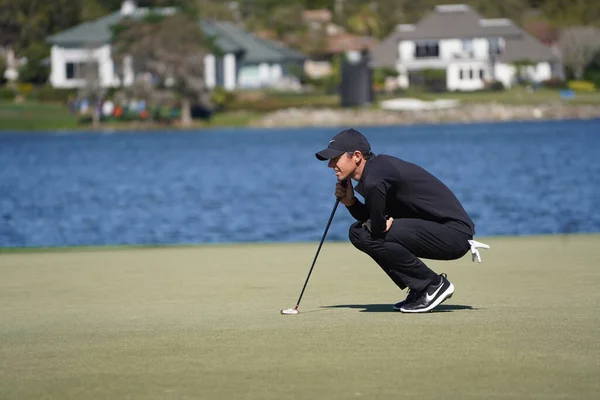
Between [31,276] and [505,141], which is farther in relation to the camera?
[505,141]

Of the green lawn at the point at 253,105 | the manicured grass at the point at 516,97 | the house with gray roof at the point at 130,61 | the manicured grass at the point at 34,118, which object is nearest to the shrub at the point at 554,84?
the manicured grass at the point at 516,97

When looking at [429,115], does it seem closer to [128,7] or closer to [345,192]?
[128,7]

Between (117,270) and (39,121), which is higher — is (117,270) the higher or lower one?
the higher one

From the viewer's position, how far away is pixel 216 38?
109m

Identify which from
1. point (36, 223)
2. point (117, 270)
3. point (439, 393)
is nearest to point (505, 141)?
point (36, 223)

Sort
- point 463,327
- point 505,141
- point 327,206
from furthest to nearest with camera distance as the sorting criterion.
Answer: point 505,141
point 327,206
point 463,327

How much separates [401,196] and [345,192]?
0.37 meters

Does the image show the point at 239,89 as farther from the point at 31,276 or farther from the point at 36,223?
the point at 31,276

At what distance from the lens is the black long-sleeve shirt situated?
341 inches

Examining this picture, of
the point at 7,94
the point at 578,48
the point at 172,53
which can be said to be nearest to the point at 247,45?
the point at 172,53

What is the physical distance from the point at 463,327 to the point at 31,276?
19.2ft

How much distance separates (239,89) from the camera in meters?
115

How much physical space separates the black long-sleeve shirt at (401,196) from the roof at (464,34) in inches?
4663

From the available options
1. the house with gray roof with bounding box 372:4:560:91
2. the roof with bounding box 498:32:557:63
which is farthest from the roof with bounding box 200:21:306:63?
the roof with bounding box 498:32:557:63
